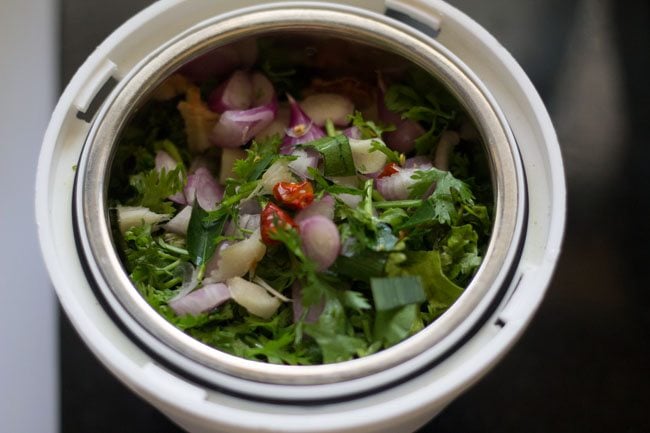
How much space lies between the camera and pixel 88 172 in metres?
0.74

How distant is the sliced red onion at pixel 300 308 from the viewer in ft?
2.38

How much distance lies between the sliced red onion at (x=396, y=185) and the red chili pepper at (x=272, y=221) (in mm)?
127

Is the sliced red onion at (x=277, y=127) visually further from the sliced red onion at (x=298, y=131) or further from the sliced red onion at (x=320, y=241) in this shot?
the sliced red onion at (x=320, y=241)

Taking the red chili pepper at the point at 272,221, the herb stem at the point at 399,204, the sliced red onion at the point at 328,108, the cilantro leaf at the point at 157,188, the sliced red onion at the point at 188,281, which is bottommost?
the sliced red onion at the point at 188,281

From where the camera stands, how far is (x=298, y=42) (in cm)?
88

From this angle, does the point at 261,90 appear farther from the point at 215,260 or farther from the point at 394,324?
the point at 394,324

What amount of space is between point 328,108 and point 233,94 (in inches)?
5.1

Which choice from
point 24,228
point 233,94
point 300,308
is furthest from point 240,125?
point 24,228

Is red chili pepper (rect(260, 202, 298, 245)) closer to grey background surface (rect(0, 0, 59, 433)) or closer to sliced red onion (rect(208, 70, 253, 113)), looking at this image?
sliced red onion (rect(208, 70, 253, 113))

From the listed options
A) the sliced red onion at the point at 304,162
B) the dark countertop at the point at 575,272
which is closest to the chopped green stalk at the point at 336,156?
the sliced red onion at the point at 304,162

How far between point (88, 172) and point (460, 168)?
444mm

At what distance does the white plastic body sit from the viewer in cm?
63

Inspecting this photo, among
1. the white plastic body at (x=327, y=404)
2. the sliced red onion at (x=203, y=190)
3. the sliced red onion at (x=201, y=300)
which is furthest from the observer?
the sliced red onion at (x=203, y=190)

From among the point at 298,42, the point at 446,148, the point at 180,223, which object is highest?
the point at 298,42
